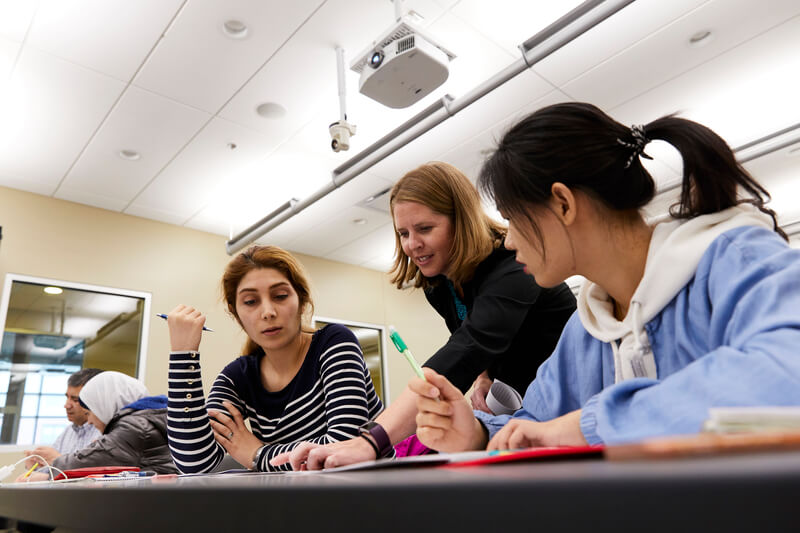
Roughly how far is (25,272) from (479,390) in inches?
164

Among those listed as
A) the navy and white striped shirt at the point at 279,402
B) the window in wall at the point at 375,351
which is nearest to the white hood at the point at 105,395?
the navy and white striped shirt at the point at 279,402

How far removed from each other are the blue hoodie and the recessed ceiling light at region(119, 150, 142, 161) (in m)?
3.75

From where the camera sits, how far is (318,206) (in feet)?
15.9

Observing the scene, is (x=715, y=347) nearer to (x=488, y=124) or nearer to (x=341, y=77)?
(x=341, y=77)

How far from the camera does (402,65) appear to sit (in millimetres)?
2629

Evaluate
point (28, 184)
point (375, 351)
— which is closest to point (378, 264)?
point (375, 351)

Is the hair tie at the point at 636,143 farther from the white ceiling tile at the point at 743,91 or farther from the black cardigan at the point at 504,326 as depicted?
the white ceiling tile at the point at 743,91

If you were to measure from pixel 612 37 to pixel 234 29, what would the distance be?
2.02m

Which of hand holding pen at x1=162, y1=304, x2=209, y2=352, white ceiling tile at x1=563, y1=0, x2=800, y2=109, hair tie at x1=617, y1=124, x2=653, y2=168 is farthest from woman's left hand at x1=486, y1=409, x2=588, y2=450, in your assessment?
white ceiling tile at x1=563, y1=0, x2=800, y2=109

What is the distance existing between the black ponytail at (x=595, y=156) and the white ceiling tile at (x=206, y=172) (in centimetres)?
312

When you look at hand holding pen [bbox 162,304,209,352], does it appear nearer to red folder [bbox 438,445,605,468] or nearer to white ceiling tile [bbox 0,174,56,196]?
red folder [bbox 438,445,605,468]

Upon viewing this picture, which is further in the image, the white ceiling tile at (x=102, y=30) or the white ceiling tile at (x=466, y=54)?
the white ceiling tile at (x=466, y=54)

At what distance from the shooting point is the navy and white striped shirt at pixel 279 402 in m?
1.39

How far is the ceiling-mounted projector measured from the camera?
2.58 metres
